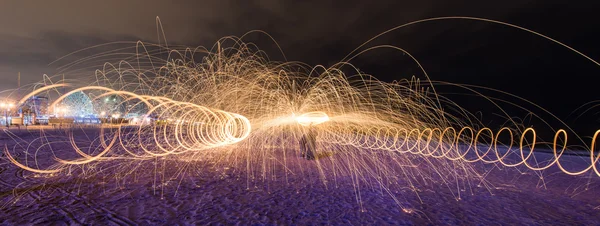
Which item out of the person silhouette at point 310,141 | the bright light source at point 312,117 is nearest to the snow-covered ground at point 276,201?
the bright light source at point 312,117

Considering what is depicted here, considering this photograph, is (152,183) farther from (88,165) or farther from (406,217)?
(406,217)

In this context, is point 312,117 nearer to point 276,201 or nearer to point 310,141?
point 310,141

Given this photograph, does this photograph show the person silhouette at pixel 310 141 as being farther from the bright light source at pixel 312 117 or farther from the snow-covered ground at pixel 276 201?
the snow-covered ground at pixel 276 201

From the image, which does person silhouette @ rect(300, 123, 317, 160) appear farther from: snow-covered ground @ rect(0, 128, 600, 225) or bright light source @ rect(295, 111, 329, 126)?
snow-covered ground @ rect(0, 128, 600, 225)

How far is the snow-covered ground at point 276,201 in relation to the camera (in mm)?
5203

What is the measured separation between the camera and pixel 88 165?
32.4 ft

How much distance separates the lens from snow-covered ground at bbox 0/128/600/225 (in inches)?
205

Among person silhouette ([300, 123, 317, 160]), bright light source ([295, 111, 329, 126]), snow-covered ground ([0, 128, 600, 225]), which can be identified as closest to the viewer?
snow-covered ground ([0, 128, 600, 225])

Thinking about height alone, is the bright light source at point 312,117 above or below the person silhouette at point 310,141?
above

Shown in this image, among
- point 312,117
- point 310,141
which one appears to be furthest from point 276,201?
point 310,141

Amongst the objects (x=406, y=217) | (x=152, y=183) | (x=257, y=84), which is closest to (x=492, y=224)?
(x=406, y=217)

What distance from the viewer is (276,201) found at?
20.5 ft

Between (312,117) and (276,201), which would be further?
(312,117)

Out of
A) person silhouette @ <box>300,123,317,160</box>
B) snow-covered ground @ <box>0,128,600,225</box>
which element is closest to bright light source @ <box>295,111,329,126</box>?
person silhouette @ <box>300,123,317,160</box>
